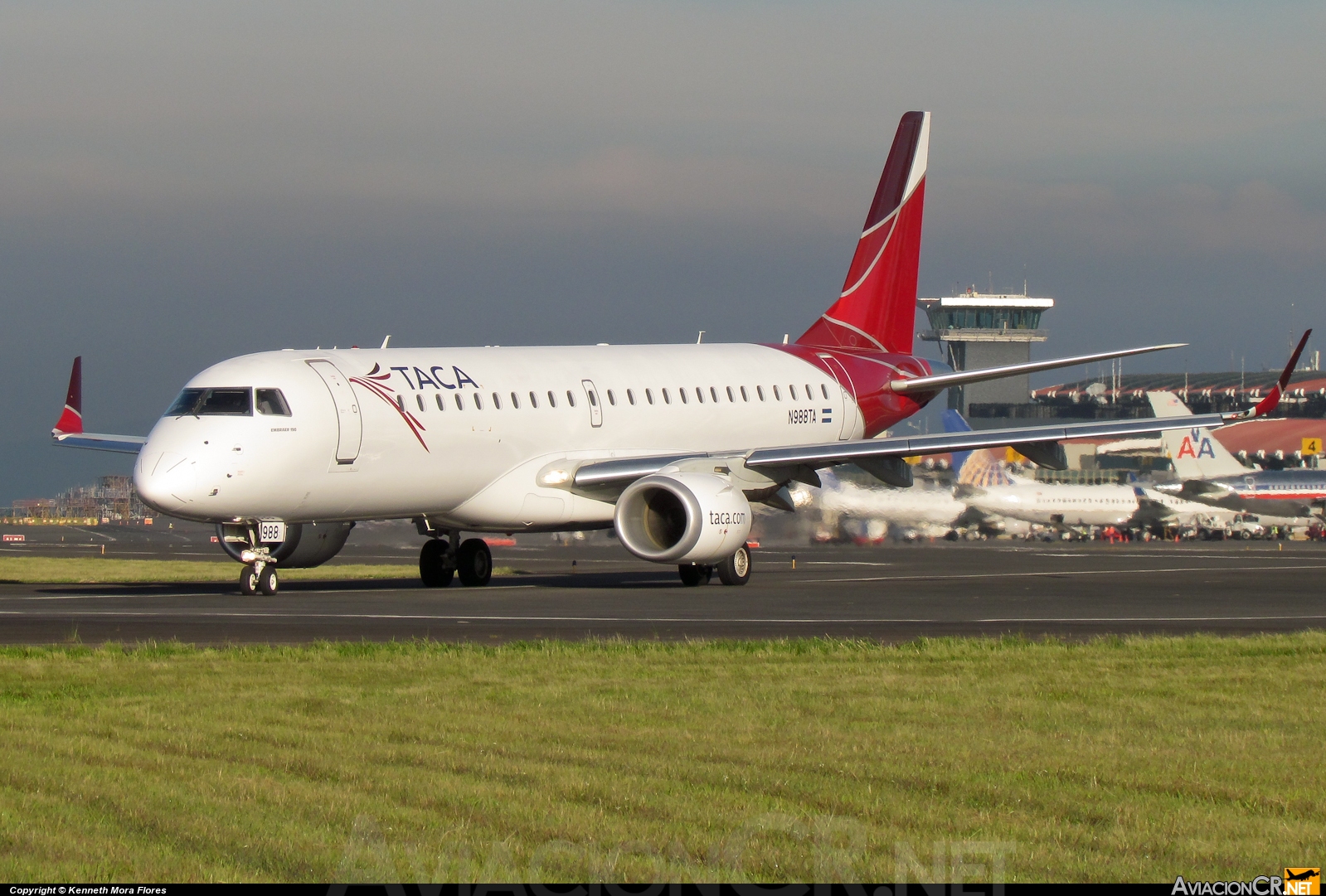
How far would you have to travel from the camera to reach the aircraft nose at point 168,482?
24.5 m

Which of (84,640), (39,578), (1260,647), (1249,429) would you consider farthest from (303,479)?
(1249,429)

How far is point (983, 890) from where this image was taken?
660cm

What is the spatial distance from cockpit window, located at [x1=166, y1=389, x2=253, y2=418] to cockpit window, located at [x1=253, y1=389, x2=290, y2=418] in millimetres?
125

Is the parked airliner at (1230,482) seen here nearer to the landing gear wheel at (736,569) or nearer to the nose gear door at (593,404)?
the landing gear wheel at (736,569)

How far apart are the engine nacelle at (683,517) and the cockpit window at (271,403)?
5956mm

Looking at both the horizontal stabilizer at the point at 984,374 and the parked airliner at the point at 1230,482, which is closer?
the horizontal stabilizer at the point at 984,374

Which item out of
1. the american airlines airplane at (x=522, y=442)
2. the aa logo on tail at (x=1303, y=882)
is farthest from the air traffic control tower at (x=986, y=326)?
the aa logo on tail at (x=1303, y=882)

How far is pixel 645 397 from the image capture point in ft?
105

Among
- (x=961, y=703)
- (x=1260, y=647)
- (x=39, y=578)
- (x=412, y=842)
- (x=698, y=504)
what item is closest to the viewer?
(x=412, y=842)

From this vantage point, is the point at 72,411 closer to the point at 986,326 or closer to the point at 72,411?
the point at 72,411

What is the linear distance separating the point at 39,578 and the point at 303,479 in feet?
56.7

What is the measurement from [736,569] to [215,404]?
9.53 meters

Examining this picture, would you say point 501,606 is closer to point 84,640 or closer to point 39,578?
point 84,640

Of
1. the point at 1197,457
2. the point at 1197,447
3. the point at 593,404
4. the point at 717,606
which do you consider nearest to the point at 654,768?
the point at 717,606
